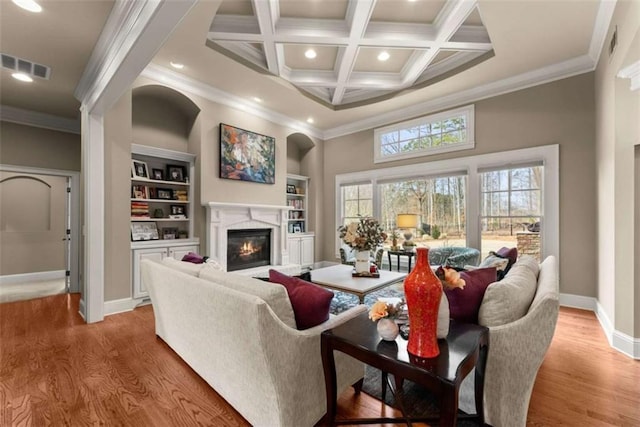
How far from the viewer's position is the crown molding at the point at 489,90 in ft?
11.9

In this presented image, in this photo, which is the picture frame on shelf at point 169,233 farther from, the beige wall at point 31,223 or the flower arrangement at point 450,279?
the flower arrangement at point 450,279

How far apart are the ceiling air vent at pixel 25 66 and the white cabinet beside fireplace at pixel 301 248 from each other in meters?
4.30

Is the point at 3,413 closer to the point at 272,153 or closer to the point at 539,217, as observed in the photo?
the point at 272,153

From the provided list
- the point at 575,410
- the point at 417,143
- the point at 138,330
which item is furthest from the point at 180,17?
the point at 417,143

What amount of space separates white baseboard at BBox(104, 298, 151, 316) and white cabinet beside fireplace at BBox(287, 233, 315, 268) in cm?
293

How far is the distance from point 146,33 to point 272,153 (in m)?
3.58

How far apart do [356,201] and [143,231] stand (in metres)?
4.07

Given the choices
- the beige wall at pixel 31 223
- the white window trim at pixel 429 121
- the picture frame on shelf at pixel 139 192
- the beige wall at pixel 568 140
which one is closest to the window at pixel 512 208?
the beige wall at pixel 568 140

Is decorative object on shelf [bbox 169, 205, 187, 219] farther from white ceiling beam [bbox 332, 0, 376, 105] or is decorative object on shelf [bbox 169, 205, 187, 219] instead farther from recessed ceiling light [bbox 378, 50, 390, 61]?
recessed ceiling light [bbox 378, 50, 390, 61]

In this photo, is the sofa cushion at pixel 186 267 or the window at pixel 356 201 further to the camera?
the window at pixel 356 201

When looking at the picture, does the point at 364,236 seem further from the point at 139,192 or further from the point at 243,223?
the point at 139,192

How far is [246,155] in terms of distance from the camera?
5055 millimetres

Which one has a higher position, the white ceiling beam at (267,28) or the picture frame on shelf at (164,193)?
the white ceiling beam at (267,28)

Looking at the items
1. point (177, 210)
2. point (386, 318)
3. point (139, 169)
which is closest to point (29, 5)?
point (139, 169)
